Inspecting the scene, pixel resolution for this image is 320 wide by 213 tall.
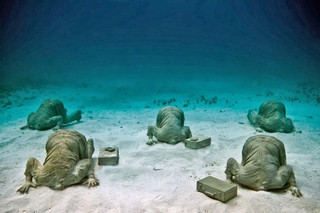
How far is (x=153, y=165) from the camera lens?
7.00 metres

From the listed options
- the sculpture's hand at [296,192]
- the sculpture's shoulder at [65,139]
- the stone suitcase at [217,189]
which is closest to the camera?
the stone suitcase at [217,189]

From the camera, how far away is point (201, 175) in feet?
21.0

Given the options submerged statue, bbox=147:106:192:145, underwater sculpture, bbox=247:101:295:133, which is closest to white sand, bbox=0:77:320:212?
submerged statue, bbox=147:106:192:145

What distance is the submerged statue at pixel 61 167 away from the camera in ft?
18.0

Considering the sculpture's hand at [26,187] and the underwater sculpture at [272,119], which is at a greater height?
the underwater sculpture at [272,119]

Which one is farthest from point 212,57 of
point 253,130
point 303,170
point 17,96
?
point 303,170

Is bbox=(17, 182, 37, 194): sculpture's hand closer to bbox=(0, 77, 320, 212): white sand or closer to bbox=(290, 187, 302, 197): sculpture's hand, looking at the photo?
bbox=(0, 77, 320, 212): white sand

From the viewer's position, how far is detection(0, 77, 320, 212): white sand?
5.00 meters

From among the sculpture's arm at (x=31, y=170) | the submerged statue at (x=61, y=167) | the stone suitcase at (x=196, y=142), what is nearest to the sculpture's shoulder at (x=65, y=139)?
the submerged statue at (x=61, y=167)

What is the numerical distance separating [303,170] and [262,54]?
124 feet

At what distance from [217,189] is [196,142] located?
311cm

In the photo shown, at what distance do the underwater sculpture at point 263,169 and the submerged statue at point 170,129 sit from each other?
290cm

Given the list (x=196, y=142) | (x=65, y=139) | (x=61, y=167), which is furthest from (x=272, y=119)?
Result: (x=61, y=167)

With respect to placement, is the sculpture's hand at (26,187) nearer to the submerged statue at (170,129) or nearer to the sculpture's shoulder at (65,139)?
the sculpture's shoulder at (65,139)
